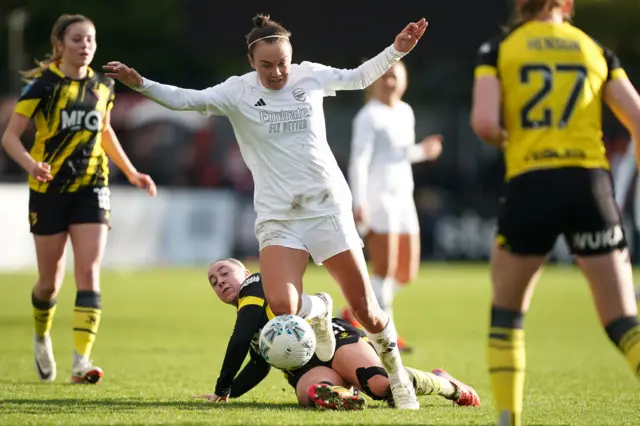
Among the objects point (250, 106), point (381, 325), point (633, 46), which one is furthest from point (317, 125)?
point (633, 46)

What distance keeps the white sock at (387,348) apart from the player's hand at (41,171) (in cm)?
263

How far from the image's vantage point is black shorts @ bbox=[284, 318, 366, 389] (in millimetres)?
7340

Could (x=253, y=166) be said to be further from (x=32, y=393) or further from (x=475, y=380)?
(x=475, y=380)

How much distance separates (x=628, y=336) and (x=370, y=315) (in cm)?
184

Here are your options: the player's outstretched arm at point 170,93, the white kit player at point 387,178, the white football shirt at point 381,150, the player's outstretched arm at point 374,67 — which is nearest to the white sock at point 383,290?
the white kit player at point 387,178

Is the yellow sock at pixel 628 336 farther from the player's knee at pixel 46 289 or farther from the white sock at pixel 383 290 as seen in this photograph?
the white sock at pixel 383 290

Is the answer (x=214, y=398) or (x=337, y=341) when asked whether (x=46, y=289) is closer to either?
(x=214, y=398)

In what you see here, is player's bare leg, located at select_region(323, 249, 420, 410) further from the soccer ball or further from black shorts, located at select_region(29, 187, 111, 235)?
black shorts, located at select_region(29, 187, 111, 235)

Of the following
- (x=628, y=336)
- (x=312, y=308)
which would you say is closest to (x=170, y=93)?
(x=312, y=308)

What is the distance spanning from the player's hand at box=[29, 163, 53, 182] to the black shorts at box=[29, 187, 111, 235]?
506 mm

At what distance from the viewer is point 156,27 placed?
48.0 metres

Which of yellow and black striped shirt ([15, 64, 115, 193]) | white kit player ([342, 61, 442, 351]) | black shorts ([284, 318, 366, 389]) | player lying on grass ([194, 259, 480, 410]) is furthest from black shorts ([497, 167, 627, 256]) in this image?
white kit player ([342, 61, 442, 351])

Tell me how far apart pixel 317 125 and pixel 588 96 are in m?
2.08

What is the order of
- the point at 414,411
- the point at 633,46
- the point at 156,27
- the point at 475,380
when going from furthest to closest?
the point at 156,27 < the point at 633,46 < the point at 475,380 < the point at 414,411
